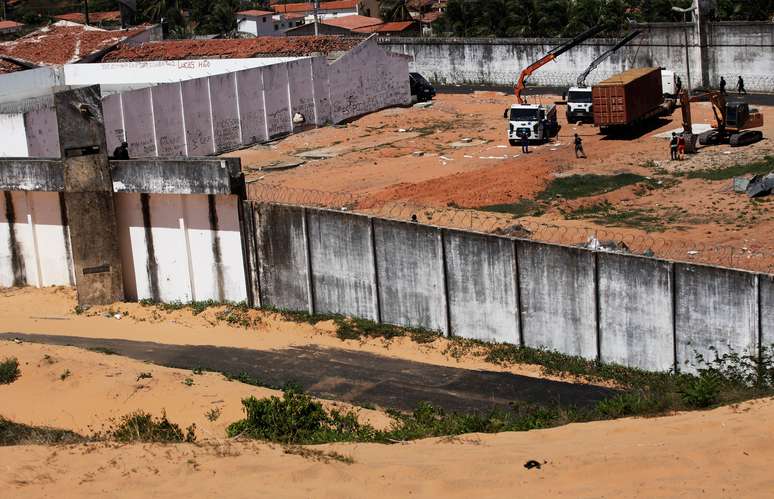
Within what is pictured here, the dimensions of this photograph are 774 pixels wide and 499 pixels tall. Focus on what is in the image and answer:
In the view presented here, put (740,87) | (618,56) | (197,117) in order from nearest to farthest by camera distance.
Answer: (197,117), (740,87), (618,56)

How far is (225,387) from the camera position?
72.7 ft

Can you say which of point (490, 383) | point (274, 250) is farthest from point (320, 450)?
point (274, 250)

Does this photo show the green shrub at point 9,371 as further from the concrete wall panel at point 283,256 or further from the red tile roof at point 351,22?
the red tile roof at point 351,22

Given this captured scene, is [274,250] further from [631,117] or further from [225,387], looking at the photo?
[631,117]

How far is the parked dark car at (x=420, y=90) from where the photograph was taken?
191ft

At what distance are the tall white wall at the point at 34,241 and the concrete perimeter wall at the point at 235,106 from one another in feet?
31.5

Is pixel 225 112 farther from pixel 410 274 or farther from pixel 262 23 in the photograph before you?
pixel 262 23

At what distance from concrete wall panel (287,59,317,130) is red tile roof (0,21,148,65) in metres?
17.4

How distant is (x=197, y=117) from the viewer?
47406 mm

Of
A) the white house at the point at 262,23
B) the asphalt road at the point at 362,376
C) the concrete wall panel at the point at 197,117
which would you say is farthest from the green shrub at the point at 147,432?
the white house at the point at 262,23

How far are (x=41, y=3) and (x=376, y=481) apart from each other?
12386 cm

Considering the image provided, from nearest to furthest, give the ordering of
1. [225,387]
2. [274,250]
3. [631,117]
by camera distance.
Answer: [225,387], [274,250], [631,117]

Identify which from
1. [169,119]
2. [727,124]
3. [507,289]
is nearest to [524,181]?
Answer: [727,124]

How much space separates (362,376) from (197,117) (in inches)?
1004
